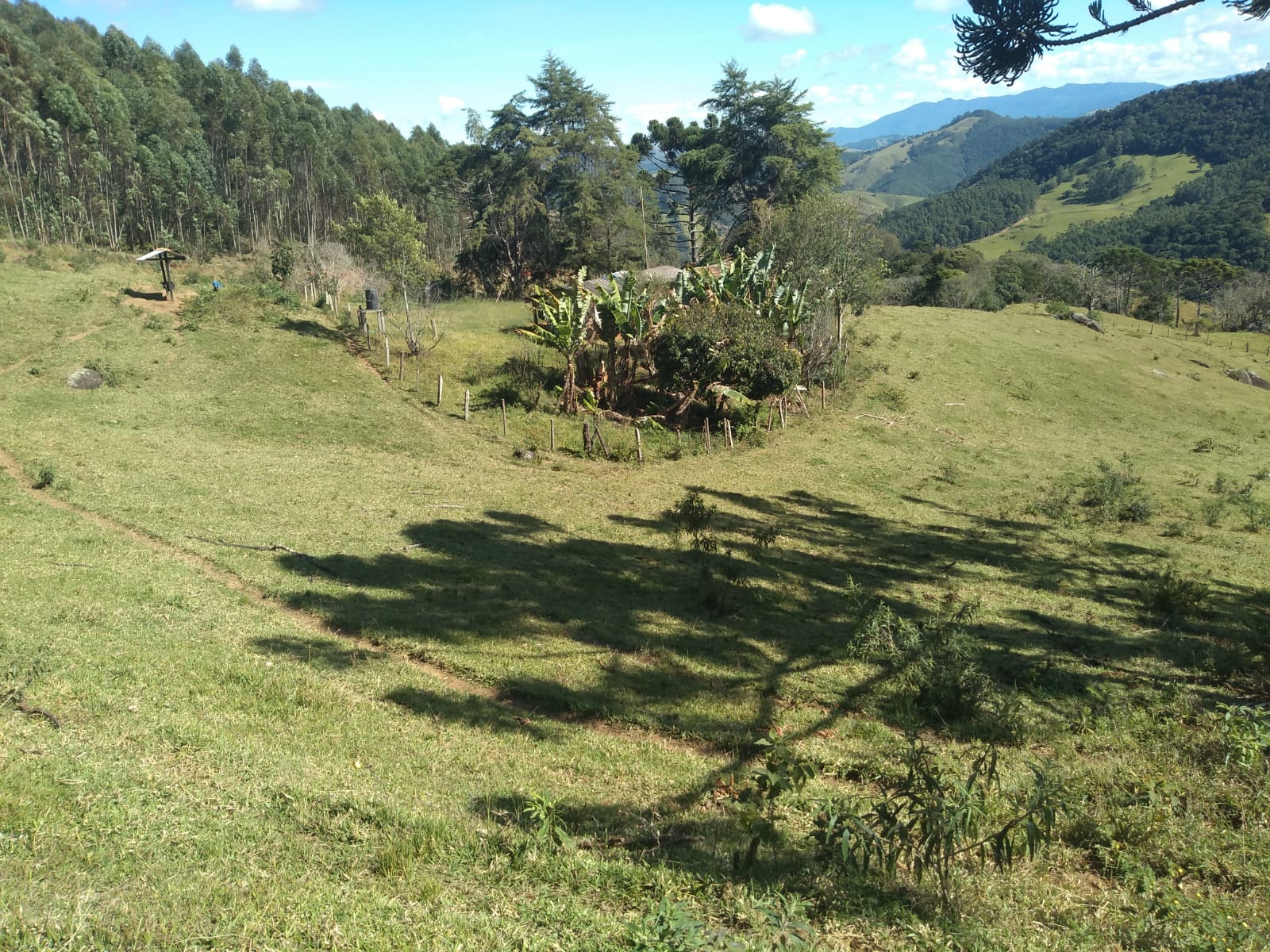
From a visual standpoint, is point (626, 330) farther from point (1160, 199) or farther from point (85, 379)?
point (1160, 199)

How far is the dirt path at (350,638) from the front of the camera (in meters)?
7.55

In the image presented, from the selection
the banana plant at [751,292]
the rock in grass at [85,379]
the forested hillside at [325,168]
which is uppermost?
the forested hillside at [325,168]

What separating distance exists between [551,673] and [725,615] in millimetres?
3109

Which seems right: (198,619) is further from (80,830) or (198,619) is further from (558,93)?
(558,93)

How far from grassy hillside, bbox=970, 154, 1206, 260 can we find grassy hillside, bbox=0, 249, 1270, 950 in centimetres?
12788

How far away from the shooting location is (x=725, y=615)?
35.2ft

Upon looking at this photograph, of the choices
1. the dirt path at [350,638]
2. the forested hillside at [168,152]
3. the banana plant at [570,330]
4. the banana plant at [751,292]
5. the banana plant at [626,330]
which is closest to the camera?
the dirt path at [350,638]

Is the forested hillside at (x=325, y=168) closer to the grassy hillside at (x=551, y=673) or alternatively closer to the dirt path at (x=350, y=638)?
the grassy hillside at (x=551, y=673)

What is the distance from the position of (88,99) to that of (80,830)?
63301mm

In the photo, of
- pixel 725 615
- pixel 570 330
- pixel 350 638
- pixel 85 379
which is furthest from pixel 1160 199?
pixel 350 638

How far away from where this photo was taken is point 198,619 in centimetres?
906

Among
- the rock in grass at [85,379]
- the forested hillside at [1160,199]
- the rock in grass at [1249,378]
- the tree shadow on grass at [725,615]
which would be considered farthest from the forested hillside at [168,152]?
the forested hillside at [1160,199]

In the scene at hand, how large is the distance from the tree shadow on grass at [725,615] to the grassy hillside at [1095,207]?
12930 cm

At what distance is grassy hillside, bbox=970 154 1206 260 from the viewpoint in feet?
428
